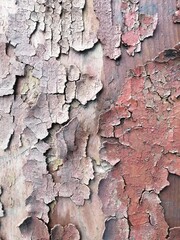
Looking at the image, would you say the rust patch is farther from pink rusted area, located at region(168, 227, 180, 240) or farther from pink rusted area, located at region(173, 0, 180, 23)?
pink rusted area, located at region(173, 0, 180, 23)

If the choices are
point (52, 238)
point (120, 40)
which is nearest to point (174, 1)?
point (120, 40)

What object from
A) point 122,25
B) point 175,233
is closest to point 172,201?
point 175,233

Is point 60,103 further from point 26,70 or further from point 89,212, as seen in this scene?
point 89,212

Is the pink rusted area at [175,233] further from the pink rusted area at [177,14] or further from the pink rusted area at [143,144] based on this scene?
the pink rusted area at [177,14]

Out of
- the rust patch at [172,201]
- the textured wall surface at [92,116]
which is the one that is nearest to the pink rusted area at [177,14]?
the textured wall surface at [92,116]

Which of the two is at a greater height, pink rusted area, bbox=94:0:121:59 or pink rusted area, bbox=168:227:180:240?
pink rusted area, bbox=94:0:121:59

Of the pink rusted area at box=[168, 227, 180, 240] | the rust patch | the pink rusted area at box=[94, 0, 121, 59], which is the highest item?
the pink rusted area at box=[94, 0, 121, 59]

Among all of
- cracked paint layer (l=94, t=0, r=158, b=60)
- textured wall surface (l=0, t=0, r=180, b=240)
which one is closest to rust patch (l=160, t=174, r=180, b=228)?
textured wall surface (l=0, t=0, r=180, b=240)
